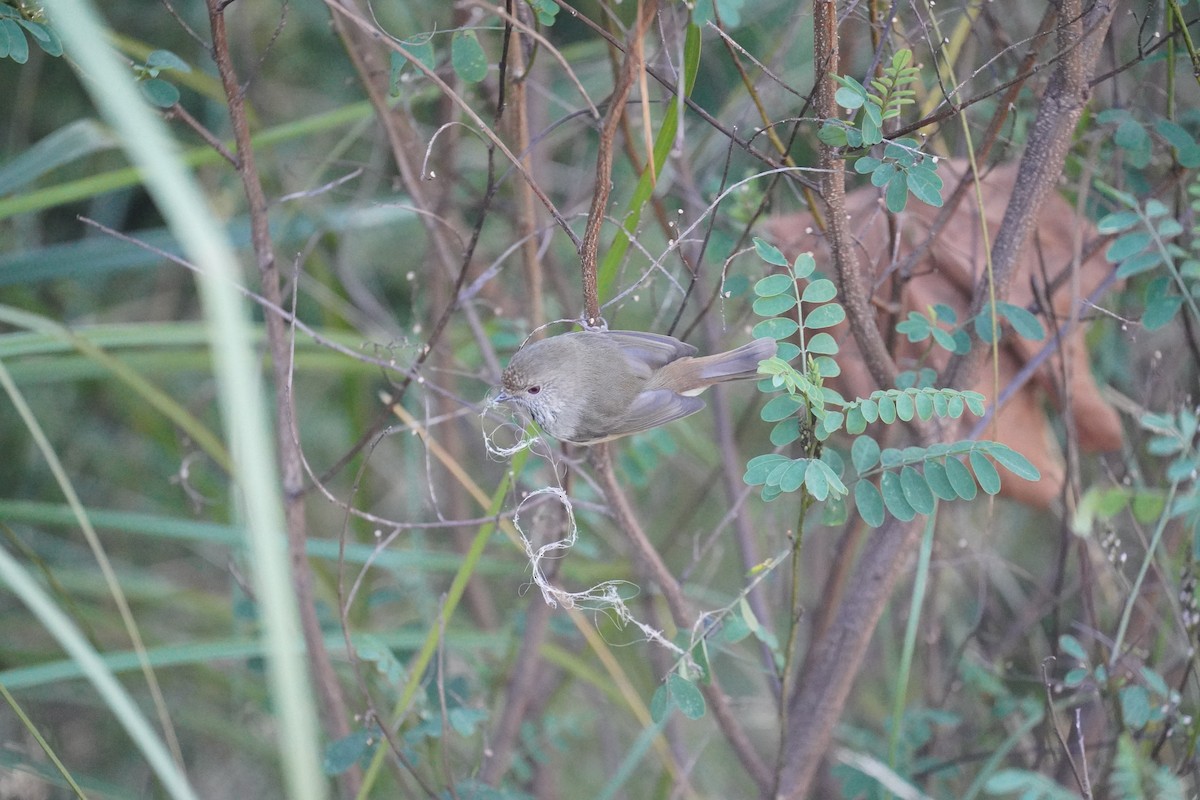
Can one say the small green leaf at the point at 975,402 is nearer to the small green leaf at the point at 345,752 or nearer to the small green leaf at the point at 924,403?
the small green leaf at the point at 924,403

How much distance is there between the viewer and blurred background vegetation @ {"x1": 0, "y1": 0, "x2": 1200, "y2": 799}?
1616 mm

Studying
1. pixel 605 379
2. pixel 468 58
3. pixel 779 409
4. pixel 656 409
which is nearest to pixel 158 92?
pixel 468 58

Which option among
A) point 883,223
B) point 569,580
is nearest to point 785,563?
point 569,580

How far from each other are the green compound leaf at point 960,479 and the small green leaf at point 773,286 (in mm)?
321

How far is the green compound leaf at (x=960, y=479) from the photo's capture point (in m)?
1.30

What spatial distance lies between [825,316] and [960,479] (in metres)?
0.29

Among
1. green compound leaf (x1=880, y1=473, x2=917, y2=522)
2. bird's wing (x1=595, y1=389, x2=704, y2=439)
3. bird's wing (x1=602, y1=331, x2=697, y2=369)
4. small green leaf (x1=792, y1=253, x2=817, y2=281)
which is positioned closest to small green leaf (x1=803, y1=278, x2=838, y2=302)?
small green leaf (x1=792, y1=253, x2=817, y2=281)

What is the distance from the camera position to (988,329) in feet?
5.20

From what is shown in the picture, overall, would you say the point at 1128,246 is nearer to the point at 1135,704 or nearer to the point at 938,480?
the point at 938,480

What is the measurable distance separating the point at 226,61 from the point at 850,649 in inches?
56.8

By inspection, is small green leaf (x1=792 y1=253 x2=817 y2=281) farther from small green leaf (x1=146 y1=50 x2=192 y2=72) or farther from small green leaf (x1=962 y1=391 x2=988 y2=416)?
small green leaf (x1=146 y1=50 x2=192 y2=72)

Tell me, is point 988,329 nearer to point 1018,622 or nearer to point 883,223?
point 883,223

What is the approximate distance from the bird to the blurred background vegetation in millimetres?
84

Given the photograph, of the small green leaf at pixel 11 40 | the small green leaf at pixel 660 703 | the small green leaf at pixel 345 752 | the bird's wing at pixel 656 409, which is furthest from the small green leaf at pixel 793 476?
the small green leaf at pixel 11 40
